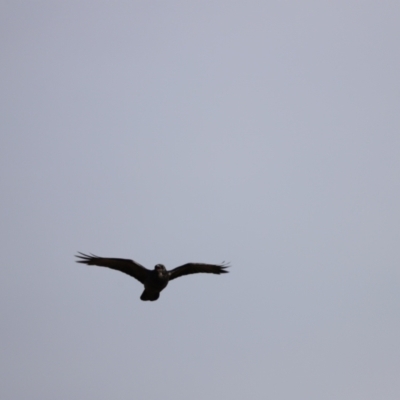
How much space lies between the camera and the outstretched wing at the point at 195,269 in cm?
3086

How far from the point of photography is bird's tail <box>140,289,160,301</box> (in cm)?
3002

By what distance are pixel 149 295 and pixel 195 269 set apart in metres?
2.45

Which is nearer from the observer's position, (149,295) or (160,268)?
(160,268)

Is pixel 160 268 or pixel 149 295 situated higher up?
pixel 160 268

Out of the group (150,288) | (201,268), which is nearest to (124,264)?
(150,288)

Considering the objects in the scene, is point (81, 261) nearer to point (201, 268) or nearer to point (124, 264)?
point (124, 264)

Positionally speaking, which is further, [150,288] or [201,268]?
[201,268]

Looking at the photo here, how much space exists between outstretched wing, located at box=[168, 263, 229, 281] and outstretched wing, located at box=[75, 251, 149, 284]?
1002mm

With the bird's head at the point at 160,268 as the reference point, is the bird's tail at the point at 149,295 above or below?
below

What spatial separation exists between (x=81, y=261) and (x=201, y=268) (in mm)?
4733

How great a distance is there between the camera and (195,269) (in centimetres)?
3177

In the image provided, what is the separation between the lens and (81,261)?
29.5 m

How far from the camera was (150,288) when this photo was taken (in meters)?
29.8

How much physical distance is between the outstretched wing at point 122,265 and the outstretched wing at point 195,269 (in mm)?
1002
